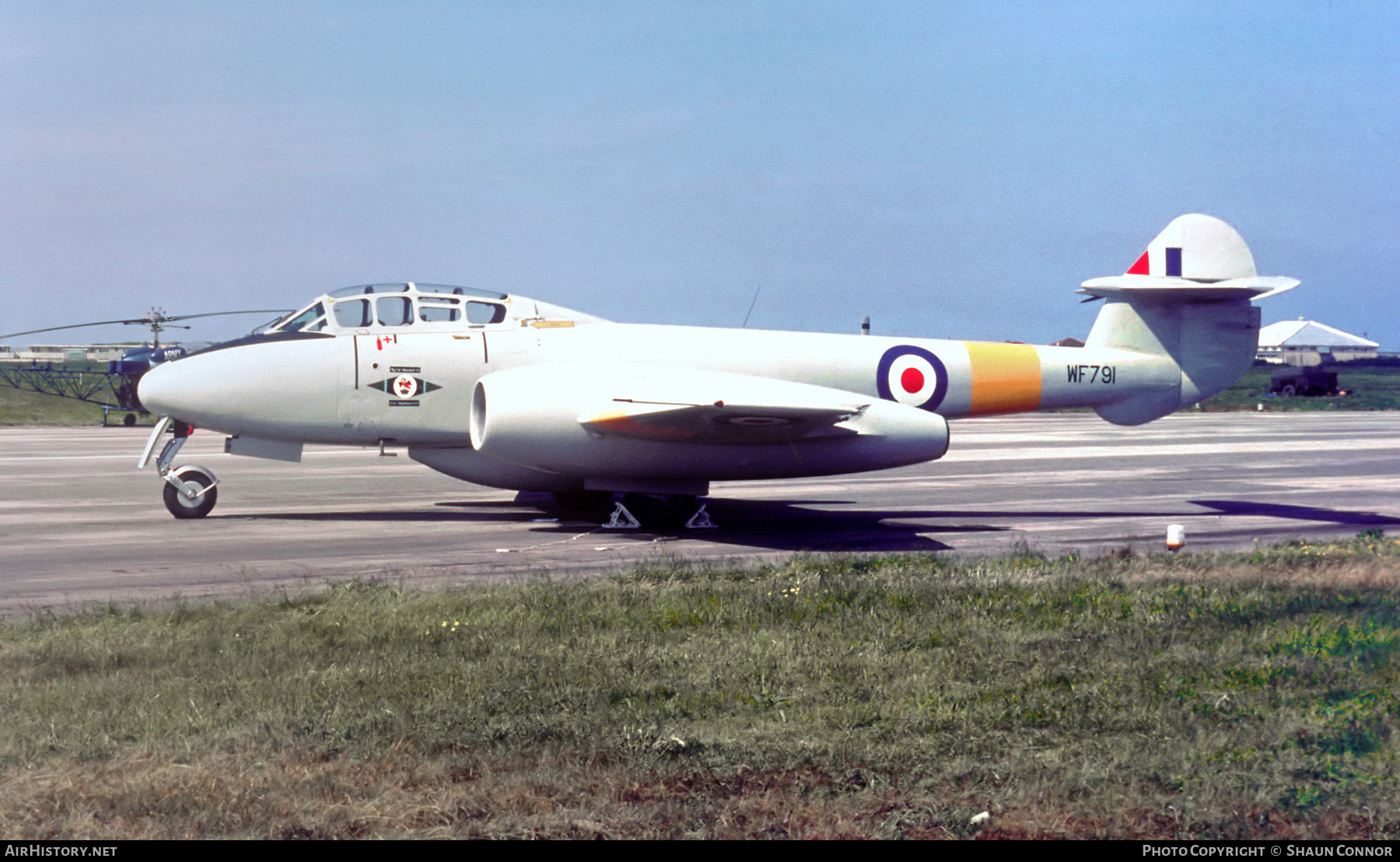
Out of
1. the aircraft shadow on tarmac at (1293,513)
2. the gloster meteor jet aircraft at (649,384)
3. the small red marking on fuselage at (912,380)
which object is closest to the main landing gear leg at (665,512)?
the gloster meteor jet aircraft at (649,384)

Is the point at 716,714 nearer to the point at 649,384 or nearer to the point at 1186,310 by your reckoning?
the point at 649,384

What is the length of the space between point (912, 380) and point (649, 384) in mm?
3872

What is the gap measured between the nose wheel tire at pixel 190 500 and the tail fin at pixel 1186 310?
39.8 feet

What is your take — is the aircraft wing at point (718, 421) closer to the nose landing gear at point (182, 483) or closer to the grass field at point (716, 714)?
the grass field at point (716, 714)

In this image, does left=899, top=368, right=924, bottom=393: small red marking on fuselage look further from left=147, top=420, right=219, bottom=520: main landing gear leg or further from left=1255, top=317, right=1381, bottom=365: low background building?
left=1255, top=317, right=1381, bottom=365: low background building

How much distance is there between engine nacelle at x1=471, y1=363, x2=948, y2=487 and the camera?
1279 centimetres

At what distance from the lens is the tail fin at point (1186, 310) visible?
15633mm

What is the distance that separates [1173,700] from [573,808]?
3.24 metres

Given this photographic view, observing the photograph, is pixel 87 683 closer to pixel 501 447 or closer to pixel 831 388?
pixel 501 447

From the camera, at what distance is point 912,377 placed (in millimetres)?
15195

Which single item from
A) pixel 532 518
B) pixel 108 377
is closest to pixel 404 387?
pixel 532 518

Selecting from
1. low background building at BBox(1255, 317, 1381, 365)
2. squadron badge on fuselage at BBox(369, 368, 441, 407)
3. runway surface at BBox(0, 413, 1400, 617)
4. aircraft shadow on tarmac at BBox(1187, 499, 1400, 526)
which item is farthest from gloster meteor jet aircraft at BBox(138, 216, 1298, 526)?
low background building at BBox(1255, 317, 1381, 365)

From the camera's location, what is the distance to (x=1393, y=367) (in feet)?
360

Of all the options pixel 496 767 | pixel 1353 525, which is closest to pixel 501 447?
pixel 496 767
